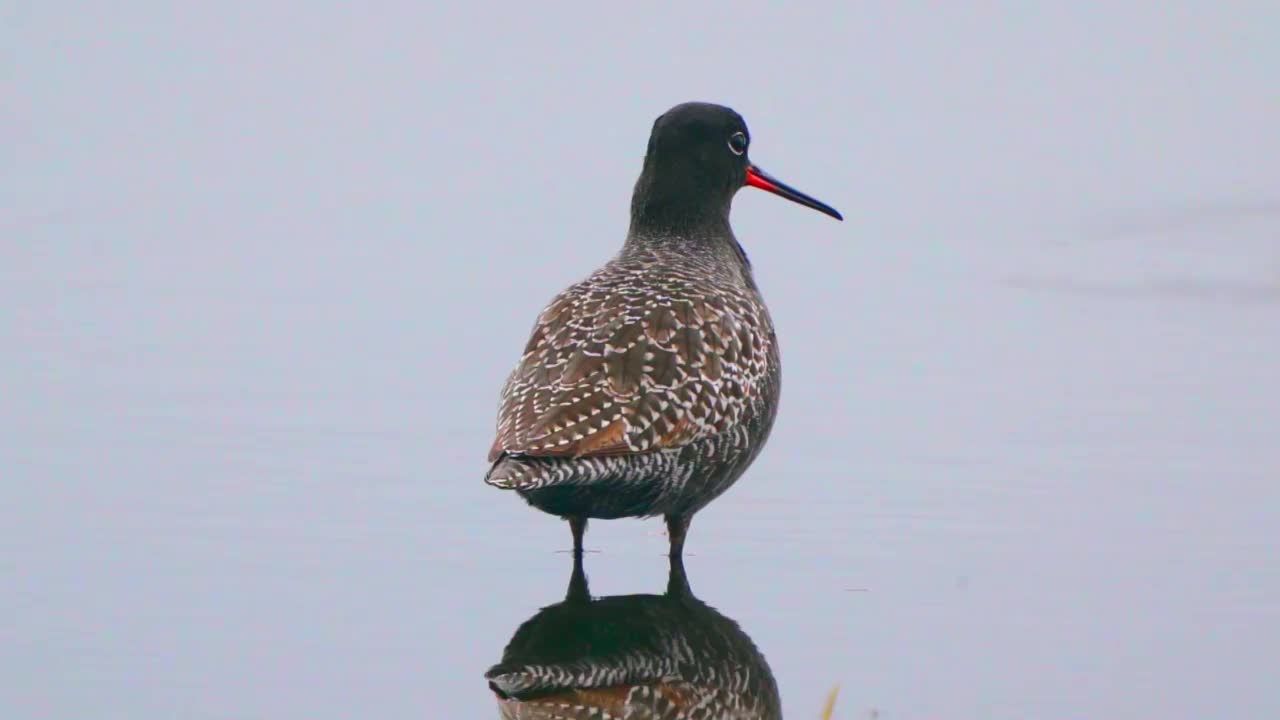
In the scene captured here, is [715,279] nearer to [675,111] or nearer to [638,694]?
[675,111]

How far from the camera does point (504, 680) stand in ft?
24.0

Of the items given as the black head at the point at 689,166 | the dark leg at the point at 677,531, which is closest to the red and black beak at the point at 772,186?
the black head at the point at 689,166

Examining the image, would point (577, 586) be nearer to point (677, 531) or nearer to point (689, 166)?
point (677, 531)

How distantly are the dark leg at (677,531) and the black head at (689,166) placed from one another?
190 cm

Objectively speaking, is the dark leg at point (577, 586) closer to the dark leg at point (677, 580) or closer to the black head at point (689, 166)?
the dark leg at point (677, 580)

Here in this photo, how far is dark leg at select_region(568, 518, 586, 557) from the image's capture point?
8.99 meters

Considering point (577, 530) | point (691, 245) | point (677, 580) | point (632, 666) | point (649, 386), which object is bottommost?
point (632, 666)

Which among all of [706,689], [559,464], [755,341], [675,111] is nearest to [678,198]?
[675,111]

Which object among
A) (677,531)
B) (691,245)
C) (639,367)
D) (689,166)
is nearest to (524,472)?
(639,367)

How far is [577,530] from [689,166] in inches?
88.5

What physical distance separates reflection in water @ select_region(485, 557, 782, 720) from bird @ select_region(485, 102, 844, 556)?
50 cm

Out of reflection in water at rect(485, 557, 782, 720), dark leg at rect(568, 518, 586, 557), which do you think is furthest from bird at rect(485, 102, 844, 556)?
reflection in water at rect(485, 557, 782, 720)

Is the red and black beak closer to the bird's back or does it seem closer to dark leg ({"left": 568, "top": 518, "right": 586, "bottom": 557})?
the bird's back

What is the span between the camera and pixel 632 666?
7.49 m
